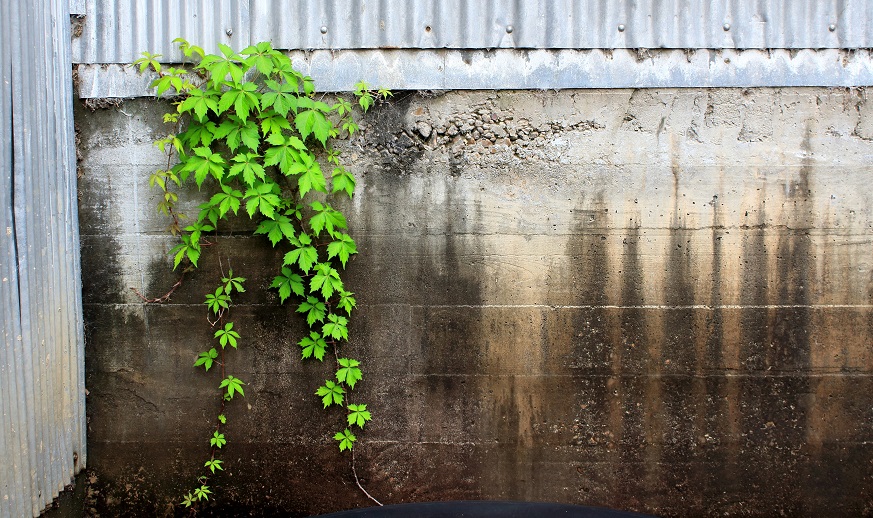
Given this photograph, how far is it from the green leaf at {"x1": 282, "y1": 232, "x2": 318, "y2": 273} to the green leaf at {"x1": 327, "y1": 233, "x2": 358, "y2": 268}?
0.11 meters

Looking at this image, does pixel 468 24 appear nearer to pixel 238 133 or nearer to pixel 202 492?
pixel 238 133

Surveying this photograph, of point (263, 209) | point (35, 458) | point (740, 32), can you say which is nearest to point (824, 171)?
point (740, 32)

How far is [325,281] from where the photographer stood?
12.4 ft

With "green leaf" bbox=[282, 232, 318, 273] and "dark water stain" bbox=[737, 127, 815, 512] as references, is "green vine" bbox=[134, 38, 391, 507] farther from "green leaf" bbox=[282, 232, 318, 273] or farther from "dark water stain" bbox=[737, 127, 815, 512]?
"dark water stain" bbox=[737, 127, 815, 512]

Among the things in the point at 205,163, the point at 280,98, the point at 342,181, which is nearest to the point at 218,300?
the point at 205,163

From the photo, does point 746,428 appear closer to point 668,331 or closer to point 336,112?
point 668,331

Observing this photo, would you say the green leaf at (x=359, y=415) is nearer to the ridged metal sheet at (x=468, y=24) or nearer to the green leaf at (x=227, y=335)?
the green leaf at (x=227, y=335)

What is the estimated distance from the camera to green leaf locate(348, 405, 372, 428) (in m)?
3.92

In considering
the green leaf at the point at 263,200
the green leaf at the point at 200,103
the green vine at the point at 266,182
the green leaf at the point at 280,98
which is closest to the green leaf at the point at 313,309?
the green vine at the point at 266,182

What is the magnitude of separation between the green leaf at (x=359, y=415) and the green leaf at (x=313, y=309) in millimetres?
646

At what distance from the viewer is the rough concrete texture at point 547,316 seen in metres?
3.85

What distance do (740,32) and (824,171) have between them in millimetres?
1079

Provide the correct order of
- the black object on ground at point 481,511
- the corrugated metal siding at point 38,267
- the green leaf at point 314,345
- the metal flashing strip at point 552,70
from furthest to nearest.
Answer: the green leaf at point 314,345
the metal flashing strip at point 552,70
the corrugated metal siding at point 38,267
the black object on ground at point 481,511

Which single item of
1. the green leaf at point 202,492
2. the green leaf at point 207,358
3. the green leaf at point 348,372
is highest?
the green leaf at point 207,358
